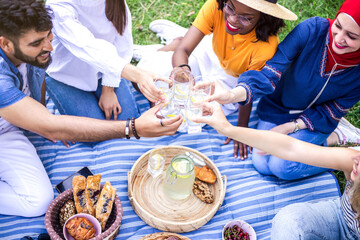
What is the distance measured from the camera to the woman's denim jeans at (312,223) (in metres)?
2.29

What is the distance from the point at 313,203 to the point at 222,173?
0.89 metres

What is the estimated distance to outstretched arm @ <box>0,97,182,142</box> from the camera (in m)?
2.37

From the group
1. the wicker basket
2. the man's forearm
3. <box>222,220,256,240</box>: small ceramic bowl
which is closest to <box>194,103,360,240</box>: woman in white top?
<box>222,220,256,240</box>: small ceramic bowl

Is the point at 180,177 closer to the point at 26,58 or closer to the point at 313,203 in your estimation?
the point at 313,203

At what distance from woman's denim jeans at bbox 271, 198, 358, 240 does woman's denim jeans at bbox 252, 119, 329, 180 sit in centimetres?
47

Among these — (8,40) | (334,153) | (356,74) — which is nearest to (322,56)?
(356,74)

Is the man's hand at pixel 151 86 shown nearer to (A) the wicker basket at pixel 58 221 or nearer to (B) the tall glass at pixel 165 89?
(B) the tall glass at pixel 165 89

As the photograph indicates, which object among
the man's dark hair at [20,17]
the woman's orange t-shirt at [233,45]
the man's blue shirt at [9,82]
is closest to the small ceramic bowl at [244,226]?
the woman's orange t-shirt at [233,45]

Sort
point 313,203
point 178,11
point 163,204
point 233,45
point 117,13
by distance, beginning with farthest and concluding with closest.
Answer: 1. point 178,11
2. point 233,45
3. point 117,13
4. point 163,204
5. point 313,203

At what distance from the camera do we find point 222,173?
3.10 meters

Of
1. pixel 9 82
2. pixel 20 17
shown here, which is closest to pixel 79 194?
pixel 9 82

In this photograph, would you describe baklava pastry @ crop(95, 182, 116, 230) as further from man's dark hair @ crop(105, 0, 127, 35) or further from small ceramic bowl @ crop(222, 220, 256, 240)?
man's dark hair @ crop(105, 0, 127, 35)

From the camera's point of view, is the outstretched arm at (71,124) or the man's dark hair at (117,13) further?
the man's dark hair at (117,13)

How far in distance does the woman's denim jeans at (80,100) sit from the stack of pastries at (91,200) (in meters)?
1.03
